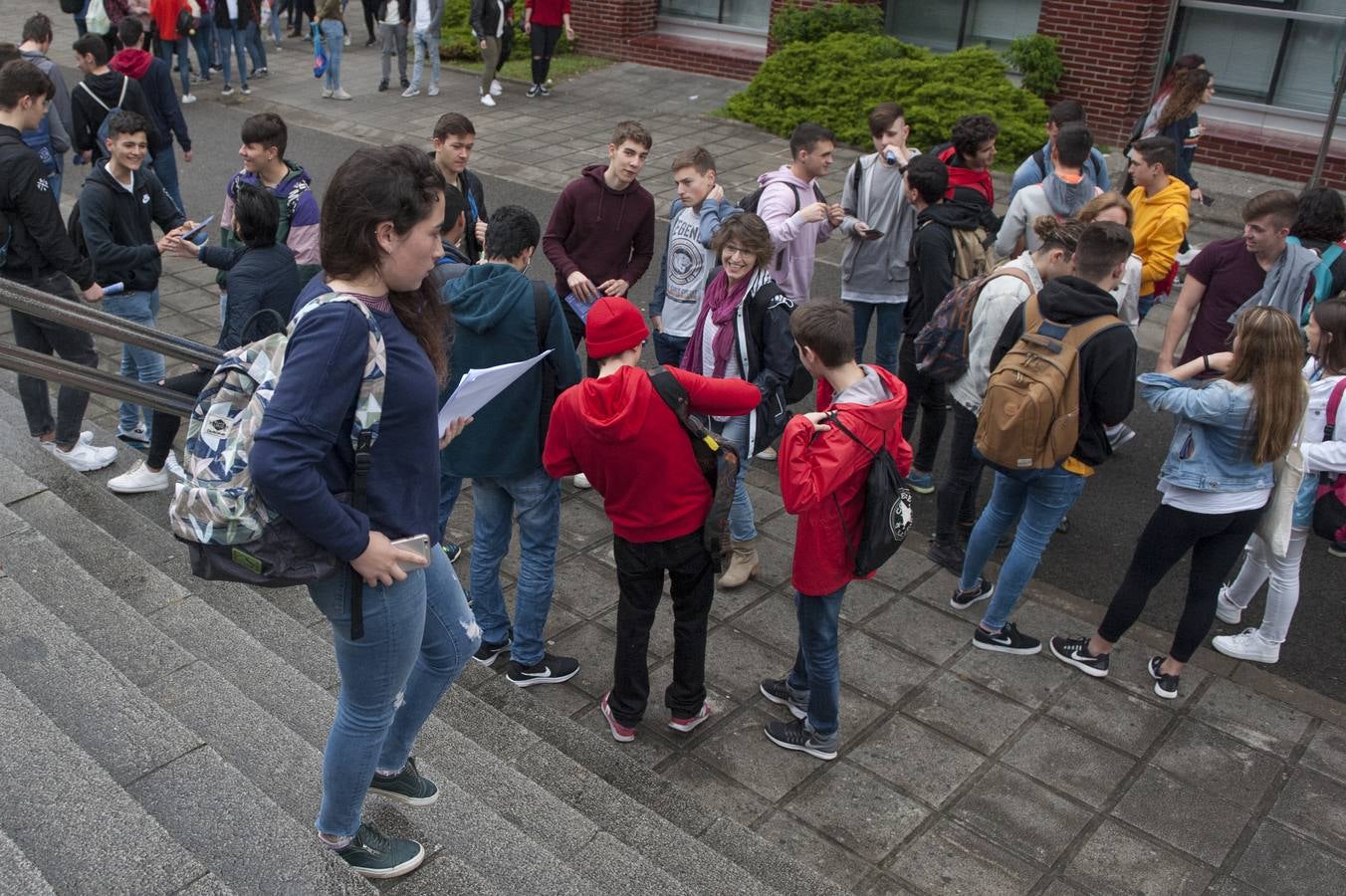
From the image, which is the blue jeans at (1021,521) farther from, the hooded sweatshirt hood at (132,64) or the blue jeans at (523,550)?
the hooded sweatshirt hood at (132,64)

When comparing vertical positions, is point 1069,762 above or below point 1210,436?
below

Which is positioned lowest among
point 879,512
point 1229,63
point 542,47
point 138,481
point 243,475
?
point 138,481

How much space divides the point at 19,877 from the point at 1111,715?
403 centimetres

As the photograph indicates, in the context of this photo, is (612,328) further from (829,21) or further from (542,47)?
(542,47)

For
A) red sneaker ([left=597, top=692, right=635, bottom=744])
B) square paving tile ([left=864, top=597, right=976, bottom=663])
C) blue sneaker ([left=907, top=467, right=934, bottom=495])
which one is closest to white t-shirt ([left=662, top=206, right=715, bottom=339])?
blue sneaker ([left=907, top=467, right=934, bottom=495])

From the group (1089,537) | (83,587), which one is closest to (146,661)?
(83,587)

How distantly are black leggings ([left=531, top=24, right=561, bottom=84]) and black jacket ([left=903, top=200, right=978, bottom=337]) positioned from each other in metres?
10.6

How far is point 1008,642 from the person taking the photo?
17.1ft

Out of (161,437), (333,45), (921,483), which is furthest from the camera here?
A: (333,45)

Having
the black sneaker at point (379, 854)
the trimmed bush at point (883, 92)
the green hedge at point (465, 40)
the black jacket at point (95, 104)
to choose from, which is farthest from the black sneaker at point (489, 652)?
the green hedge at point (465, 40)

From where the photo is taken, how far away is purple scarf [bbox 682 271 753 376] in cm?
518

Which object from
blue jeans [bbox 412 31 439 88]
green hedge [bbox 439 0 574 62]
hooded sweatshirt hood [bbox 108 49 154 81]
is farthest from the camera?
green hedge [bbox 439 0 574 62]

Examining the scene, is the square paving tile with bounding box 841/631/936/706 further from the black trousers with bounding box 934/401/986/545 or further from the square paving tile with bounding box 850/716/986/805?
the black trousers with bounding box 934/401/986/545

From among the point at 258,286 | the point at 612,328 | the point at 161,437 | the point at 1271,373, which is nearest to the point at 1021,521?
the point at 1271,373
